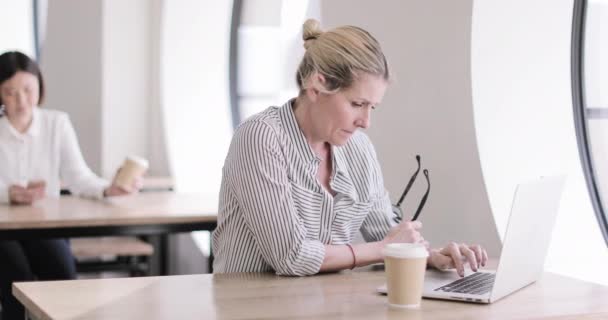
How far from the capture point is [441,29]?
273 cm

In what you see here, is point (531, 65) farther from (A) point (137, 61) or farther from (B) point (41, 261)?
(A) point (137, 61)

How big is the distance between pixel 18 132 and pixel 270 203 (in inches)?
80.3

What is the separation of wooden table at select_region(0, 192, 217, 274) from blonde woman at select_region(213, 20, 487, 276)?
93 centimetres

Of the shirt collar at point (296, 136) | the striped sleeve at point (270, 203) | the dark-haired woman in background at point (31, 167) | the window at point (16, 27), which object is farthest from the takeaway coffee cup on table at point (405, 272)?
the window at point (16, 27)

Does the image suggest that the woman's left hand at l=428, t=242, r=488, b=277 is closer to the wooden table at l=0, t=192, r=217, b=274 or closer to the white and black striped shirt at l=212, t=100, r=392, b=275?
the white and black striped shirt at l=212, t=100, r=392, b=275

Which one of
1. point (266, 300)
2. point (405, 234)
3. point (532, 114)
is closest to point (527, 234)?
point (405, 234)

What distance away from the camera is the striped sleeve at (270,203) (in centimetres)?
199

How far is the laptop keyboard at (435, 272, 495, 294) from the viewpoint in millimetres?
1847

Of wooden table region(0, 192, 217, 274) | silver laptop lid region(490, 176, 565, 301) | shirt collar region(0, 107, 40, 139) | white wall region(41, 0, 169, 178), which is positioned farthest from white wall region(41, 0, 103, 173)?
silver laptop lid region(490, 176, 565, 301)

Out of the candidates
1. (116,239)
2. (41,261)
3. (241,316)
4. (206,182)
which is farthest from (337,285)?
(206,182)

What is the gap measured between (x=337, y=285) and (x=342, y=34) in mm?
574

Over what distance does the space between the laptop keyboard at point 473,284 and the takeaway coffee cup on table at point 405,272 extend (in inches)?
6.6

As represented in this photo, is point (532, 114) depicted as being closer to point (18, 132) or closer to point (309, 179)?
point (309, 179)

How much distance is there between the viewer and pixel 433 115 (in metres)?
2.81
